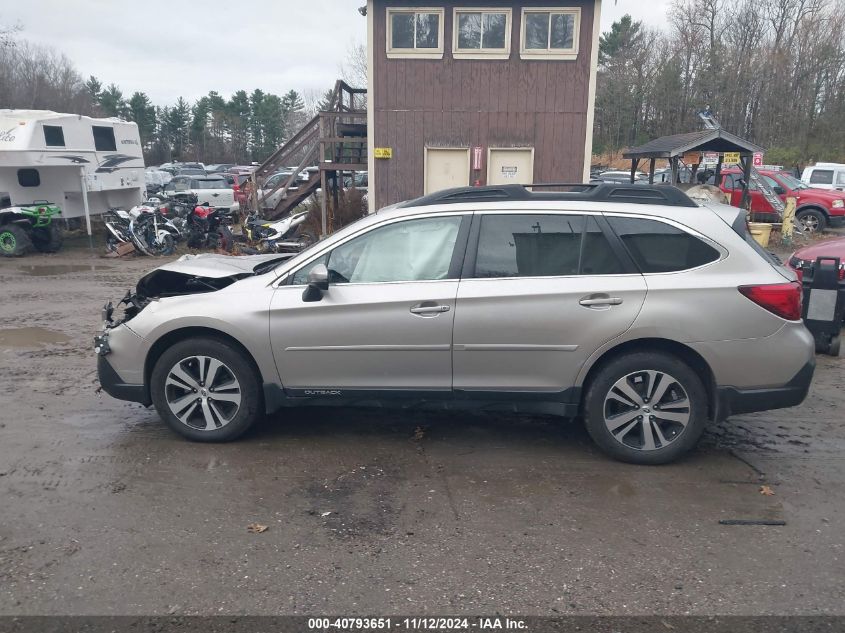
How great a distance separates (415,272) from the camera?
472cm

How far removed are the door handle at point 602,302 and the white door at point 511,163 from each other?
11.7m

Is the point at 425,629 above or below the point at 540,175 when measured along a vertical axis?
below

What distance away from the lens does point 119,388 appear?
495 cm

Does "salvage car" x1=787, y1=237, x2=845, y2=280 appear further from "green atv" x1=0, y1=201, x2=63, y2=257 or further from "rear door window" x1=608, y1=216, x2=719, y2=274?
"green atv" x1=0, y1=201, x2=63, y2=257

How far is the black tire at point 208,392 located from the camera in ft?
15.7

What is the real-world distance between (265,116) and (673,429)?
6827cm

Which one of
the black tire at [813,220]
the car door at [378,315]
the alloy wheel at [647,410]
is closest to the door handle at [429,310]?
the car door at [378,315]

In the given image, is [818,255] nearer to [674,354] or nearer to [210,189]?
[674,354]

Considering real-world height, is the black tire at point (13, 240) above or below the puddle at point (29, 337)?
above

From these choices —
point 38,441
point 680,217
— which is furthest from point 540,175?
point 38,441

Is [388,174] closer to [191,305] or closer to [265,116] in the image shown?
[191,305]

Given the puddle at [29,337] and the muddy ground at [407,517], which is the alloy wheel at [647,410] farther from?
the puddle at [29,337]

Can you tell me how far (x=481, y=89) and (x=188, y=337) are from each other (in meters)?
12.2

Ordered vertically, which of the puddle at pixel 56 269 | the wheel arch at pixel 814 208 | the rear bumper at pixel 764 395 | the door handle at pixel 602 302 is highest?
the door handle at pixel 602 302
